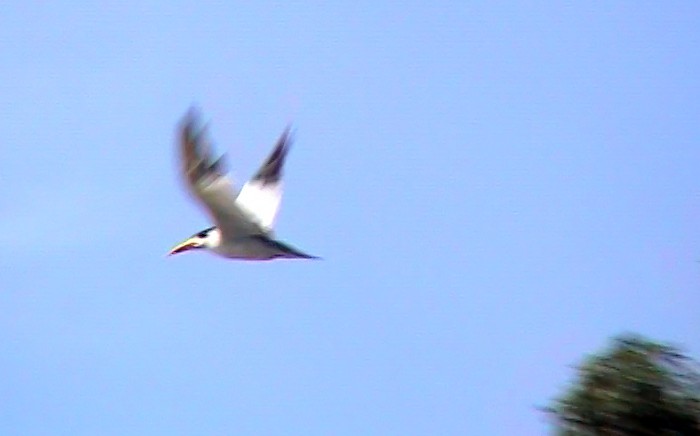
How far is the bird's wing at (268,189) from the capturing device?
17.0 metres

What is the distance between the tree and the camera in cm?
1348

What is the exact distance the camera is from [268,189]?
56.5 ft

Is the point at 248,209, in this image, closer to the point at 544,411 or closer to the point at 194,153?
the point at 194,153

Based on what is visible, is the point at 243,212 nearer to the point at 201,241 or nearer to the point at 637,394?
the point at 201,241

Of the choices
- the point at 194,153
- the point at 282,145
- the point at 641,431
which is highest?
the point at 282,145

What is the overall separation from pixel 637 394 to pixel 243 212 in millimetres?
4691

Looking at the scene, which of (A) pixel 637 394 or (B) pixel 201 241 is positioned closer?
(A) pixel 637 394

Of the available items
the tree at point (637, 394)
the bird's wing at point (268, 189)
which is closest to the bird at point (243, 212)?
the bird's wing at point (268, 189)

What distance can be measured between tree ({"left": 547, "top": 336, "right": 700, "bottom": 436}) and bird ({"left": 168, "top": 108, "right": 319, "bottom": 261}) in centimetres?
354

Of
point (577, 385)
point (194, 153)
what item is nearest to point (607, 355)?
point (577, 385)

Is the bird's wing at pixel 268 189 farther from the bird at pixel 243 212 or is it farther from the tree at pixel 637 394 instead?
the tree at pixel 637 394

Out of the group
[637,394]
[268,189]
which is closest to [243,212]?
[268,189]

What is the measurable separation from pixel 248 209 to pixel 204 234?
0.76 meters

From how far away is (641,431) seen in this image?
13500mm
